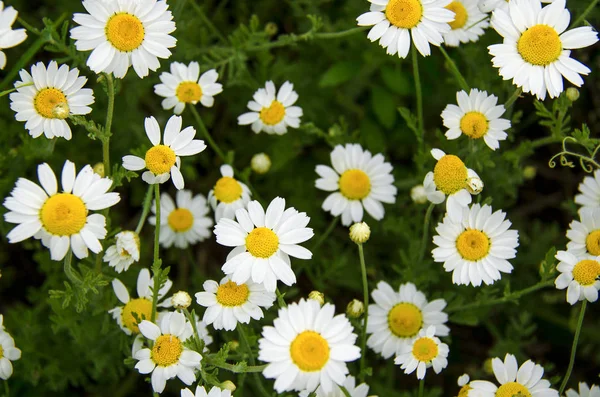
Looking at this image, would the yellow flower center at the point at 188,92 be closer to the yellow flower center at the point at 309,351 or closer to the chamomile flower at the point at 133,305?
the chamomile flower at the point at 133,305

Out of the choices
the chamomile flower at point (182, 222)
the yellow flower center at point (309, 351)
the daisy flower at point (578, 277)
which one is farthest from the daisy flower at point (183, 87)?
the daisy flower at point (578, 277)

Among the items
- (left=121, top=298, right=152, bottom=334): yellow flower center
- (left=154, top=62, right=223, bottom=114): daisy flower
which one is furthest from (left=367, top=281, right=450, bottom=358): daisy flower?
(left=154, top=62, right=223, bottom=114): daisy flower

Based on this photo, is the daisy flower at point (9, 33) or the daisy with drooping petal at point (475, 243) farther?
the daisy with drooping petal at point (475, 243)

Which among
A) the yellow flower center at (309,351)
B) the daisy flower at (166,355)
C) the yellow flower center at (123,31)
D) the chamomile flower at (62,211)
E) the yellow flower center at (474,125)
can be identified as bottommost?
the daisy flower at (166,355)

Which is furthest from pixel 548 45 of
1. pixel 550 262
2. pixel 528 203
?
pixel 528 203

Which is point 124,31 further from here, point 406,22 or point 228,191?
point 406,22

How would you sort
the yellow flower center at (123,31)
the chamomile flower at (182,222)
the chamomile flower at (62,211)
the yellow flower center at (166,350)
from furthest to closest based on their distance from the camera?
the chamomile flower at (182,222) → the yellow flower center at (123,31) → the yellow flower center at (166,350) → the chamomile flower at (62,211)

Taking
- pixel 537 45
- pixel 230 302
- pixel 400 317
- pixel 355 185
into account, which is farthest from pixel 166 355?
pixel 537 45

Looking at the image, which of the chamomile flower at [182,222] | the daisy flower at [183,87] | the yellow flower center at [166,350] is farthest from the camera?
the chamomile flower at [182,222]
